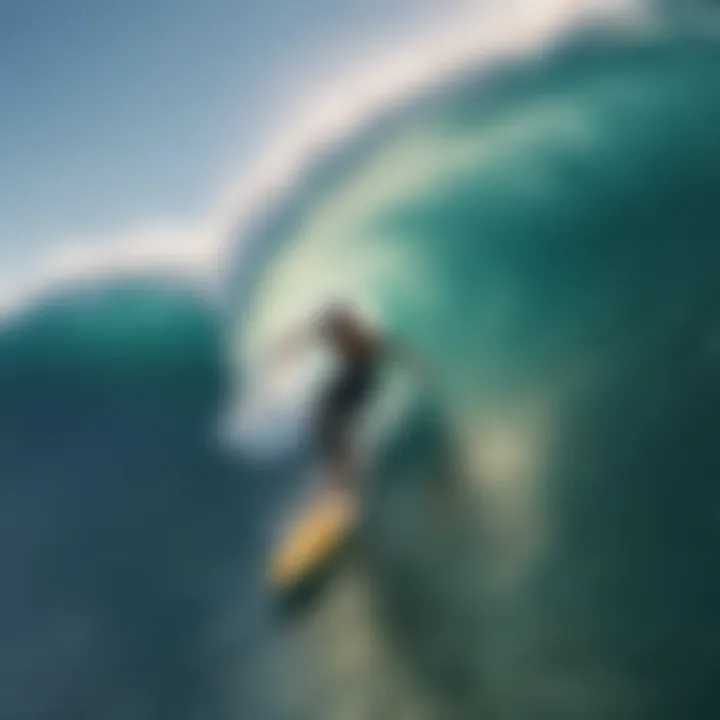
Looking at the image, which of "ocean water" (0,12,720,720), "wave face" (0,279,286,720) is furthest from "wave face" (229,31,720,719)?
"wave face" (0,279,286,720)

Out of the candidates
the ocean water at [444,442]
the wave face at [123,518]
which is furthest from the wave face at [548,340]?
the wave face at [123,518]

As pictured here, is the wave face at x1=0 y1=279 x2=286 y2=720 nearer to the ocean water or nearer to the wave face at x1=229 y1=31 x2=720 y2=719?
the ocean water

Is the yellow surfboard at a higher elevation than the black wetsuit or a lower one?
lower

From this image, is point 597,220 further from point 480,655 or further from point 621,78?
point 480,655

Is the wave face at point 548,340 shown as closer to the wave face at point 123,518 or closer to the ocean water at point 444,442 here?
the ocean water at point 444,442

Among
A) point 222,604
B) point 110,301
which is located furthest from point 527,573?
point 110,301

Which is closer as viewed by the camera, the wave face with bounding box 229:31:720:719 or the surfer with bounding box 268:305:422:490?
the wave face with bounding box 229:31:720:719
